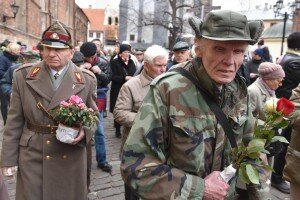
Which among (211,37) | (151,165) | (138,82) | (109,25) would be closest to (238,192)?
(151,165)

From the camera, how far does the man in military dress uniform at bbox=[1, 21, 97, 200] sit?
3344mm

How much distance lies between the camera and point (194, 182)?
5.94ft

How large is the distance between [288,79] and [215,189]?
379 cm

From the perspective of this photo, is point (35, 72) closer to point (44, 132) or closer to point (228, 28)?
point (44, 132)

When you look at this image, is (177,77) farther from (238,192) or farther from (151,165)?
(238,192)

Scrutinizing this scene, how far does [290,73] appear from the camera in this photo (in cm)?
512

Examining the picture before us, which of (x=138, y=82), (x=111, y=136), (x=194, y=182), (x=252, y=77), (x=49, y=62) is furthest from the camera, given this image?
(x=111, y=136)

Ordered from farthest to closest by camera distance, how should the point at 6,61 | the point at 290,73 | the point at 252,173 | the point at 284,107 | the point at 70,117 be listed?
the point at 6,61 < the point at 290,73 < the point at 70,117 < the point at 284,107 < the point at 252,173

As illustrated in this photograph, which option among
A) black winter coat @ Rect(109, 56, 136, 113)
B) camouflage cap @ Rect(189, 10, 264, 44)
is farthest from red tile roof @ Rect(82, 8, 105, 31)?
camouflage cap @ Rect(189, 10, 264, 44)

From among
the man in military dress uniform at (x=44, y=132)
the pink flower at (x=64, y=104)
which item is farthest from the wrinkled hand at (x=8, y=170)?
the pink flower at (x=64, y=104)

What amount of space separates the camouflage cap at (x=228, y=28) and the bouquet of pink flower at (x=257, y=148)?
0.37 m

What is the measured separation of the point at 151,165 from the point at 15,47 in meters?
7.93

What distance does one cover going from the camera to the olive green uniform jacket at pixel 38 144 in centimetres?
334

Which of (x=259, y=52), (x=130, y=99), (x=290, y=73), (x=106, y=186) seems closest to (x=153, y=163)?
(x=130, y=99)
